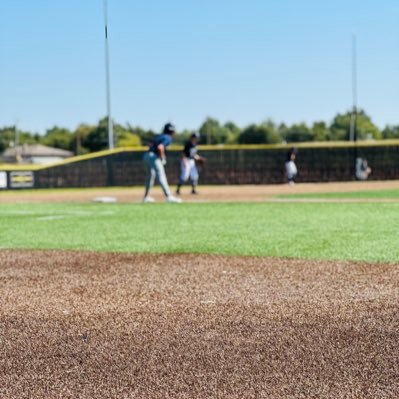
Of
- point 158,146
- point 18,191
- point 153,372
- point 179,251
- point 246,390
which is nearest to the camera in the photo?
point 246,390

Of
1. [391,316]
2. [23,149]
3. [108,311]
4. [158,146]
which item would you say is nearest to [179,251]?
[108,311]

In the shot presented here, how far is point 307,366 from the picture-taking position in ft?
12.7

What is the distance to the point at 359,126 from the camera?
137 metres

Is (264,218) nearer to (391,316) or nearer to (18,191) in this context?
(391,316)

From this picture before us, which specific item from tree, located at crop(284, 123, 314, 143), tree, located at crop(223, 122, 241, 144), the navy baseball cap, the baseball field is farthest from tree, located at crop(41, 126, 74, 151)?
the baseball field

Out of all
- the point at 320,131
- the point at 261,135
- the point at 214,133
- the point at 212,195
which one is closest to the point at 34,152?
the point at 214,133

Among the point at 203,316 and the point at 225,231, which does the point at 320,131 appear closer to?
the point at 225,231

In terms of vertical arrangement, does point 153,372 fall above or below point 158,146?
below

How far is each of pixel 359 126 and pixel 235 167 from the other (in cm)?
10433

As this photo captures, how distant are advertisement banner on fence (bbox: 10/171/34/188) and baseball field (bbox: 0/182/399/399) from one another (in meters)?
27.3

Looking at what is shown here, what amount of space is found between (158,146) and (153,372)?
15.0 metres

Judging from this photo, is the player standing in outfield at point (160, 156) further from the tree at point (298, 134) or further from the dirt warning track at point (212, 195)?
the tree at point (298, 134)

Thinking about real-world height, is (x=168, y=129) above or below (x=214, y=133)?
below

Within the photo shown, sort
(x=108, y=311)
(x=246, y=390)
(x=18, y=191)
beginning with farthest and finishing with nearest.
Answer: (x=18, y=191) → (x=108, y=311) → (x=246, y=390)
